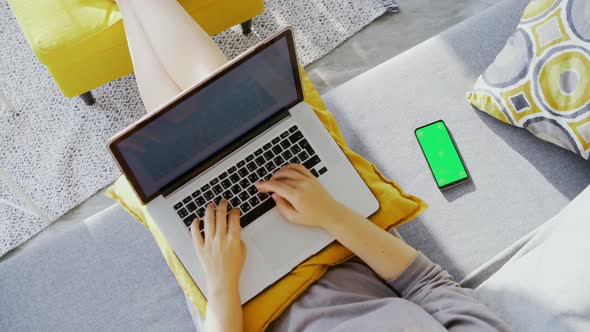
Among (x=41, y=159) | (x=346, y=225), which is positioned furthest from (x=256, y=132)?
(x=41, y=159)

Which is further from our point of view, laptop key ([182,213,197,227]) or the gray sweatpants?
laptop key ([182,213,197,227])

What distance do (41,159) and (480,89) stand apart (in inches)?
54.3

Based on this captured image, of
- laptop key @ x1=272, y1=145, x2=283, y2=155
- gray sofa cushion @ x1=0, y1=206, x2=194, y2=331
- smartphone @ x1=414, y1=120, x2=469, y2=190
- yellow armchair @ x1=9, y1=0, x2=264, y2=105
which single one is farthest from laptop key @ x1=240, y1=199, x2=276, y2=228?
yellow armchair @ x1=9, y1=0, x2=264, y2=105

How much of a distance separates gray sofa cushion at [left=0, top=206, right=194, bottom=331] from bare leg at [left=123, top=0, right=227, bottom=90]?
14.7 inches

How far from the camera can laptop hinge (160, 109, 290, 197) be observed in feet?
3.33

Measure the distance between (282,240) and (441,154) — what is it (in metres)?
0.43

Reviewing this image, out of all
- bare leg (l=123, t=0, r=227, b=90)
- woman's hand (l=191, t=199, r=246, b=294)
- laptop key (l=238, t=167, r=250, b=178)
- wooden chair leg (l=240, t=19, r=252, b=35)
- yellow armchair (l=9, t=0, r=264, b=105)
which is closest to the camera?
woman's hand (l=191, t=199, r=246, b=294)

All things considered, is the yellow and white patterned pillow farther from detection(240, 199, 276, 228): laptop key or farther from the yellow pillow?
detection(240, 199, 276, 228): laptop key

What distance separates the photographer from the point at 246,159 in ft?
3.43

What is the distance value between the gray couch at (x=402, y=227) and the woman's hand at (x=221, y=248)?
0.20 meters

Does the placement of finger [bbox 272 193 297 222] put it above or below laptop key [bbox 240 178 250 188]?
below

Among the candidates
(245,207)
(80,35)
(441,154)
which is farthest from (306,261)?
(80,35)

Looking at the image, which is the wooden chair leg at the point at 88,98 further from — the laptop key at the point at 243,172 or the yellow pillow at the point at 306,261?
the laptop key at the point at 243,172

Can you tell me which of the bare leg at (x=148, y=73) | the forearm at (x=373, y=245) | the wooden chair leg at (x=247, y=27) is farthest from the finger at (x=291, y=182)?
the wooden chair leg at (x=247, y=27)
